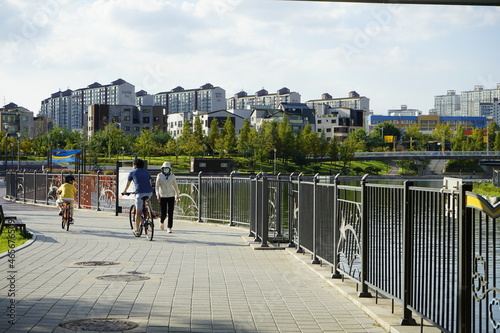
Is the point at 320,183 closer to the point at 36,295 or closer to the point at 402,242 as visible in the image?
the point at 402,242

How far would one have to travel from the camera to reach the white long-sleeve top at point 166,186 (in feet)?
55.9

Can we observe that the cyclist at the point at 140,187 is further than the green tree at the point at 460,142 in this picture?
No

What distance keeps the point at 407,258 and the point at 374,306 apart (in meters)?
1.20

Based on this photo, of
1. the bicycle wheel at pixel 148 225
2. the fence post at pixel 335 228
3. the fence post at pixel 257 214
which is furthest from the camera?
the bicycle wheel at pixel 148 225

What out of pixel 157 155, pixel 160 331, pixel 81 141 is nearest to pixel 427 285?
pixel 160 331

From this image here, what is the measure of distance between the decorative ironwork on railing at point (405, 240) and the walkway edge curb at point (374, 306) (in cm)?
13

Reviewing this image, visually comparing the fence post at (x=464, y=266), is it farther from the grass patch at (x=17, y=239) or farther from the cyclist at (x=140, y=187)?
the cyclist at (x=140, y=187)

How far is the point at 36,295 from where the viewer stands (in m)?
8.32

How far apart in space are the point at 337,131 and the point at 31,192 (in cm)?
15553

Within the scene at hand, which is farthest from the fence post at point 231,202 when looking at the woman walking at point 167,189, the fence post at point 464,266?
the fence post at point 464,266

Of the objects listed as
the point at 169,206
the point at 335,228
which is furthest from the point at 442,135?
the point at 335,228

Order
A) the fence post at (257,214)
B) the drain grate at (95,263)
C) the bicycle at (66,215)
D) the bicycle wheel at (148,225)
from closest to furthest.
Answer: the drain grate at (95,263), the fence post at (257,214), the bicycle wheel at (148,225), the bicycle at (66,215)

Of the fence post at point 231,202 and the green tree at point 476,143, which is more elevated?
the green tree at point 476,143

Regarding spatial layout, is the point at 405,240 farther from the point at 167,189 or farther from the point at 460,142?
the point at 460,142
